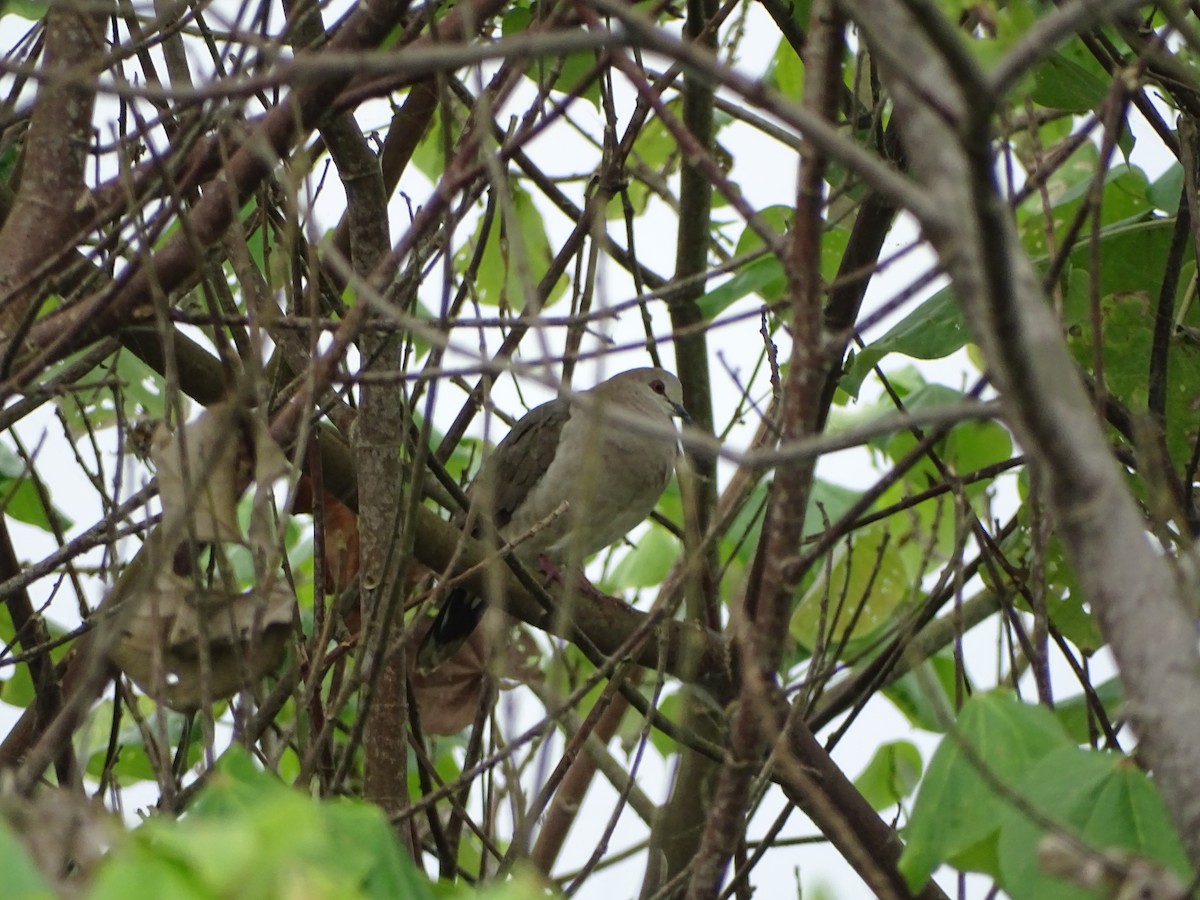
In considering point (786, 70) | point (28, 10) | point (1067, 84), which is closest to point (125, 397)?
point (28, 10)

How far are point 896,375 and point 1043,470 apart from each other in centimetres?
354

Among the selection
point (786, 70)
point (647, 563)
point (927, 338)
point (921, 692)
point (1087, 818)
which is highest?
point (786, 70)

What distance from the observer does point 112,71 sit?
2.39 m

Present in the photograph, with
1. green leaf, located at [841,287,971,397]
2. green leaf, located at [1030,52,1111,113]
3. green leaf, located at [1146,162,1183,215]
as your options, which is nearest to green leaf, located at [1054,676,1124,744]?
green leaf, located at [841,287,971,397]

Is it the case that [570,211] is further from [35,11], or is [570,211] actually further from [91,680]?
[91,680]

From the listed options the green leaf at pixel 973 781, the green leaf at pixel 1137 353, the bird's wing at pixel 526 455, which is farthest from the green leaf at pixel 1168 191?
the bird's wing at pixel 526 455

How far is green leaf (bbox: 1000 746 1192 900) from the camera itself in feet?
4.69

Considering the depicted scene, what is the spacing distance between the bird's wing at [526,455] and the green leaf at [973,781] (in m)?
3.36

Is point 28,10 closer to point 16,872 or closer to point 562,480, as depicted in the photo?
point 562,480

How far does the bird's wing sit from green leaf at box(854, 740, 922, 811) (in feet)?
5.25

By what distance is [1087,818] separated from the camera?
4.81 ft

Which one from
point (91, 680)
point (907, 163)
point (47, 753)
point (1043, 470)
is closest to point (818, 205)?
point (1043, 470)

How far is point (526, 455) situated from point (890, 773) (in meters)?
Answer: 1.77

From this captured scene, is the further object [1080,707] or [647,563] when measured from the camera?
[647,563]
